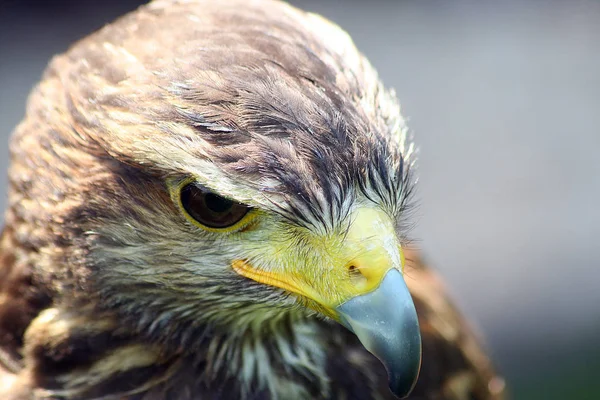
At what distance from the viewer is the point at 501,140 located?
7.15 meters

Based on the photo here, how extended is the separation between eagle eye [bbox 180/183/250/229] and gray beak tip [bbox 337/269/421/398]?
0.37 m

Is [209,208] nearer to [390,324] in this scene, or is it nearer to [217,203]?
[217,203]

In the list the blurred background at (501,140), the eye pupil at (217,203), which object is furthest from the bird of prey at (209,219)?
the blurred background at (501,140)

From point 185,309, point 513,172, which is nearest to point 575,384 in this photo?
point 513,172

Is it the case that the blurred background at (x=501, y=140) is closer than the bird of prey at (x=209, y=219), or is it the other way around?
the bird of prey at (x=209, y=219)

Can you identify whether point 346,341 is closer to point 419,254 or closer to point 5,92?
point 419,254

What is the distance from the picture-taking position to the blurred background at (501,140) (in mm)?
6078

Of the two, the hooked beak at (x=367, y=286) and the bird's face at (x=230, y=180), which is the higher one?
the bird's face at (x=230, y=180)

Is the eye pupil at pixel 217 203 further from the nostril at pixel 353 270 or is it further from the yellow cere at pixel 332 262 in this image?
the nostril at pixel 353 270

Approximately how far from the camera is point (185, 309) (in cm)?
256

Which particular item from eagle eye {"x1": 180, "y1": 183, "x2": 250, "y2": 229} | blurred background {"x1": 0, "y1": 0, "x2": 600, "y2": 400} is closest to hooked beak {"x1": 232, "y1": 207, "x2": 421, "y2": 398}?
eagle eye {"x1": 180, "y1": 183, "x2": 250, "y2": 229}

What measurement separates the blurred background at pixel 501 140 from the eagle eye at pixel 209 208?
11.5ft

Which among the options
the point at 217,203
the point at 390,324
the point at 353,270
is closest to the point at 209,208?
the point at 217,203

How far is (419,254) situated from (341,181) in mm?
1501
